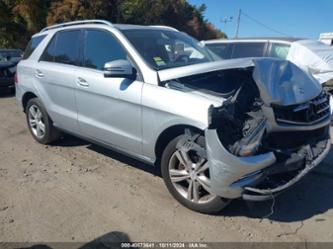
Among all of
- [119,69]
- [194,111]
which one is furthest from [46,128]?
[194,111]

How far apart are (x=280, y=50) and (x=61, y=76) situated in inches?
203

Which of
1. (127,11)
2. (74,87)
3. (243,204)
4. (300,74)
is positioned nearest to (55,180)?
(74,87)

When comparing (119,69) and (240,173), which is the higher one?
(119,69)

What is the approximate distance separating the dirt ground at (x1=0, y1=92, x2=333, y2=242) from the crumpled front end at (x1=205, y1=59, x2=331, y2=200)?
1.13 ft

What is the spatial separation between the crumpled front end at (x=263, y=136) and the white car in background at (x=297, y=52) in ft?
13.4

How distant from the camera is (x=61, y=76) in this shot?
15.1 ft

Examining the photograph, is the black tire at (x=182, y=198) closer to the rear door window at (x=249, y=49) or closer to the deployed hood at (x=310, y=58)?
the deployed hood at (x=310, y=58)

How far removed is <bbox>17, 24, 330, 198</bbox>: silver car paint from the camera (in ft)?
10.4

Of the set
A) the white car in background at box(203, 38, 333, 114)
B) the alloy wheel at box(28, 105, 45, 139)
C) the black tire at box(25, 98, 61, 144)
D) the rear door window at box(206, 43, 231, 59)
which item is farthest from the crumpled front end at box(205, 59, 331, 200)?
the rear door window at box(206, 43, 231, 59)

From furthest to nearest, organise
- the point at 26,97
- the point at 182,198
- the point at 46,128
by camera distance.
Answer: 1. the point at 26,97
2. the point at 46,128
3. the point at 182,198

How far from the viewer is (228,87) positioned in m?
3.45

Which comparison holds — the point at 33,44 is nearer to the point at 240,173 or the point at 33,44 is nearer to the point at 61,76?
the point at 61,76

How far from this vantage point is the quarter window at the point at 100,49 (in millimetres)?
4012

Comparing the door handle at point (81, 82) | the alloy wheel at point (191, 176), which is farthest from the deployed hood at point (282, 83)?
the door handle at point (81, 82)
